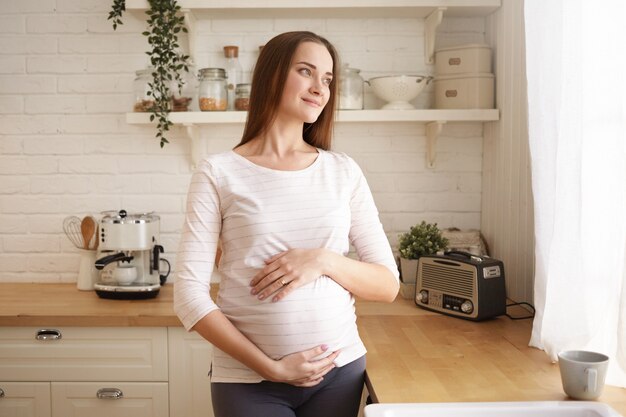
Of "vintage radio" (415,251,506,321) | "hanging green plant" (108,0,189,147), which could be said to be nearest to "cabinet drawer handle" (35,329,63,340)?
"hanging green plant" (108,0,189,147)

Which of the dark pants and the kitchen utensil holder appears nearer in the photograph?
the dark pants

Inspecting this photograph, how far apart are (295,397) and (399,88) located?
4.87ft

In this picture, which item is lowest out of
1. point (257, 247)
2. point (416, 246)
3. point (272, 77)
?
point (416, 246)

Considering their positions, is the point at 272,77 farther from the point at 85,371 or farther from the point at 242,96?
the point at 85,371

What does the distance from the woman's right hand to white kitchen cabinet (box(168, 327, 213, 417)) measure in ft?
3.01

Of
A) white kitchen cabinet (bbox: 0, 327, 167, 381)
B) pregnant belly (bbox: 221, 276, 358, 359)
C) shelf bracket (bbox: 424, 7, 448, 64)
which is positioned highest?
shelf bracket (bbox: 424, 7, 448, 64)

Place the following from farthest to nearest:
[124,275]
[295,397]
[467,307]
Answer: [124,275]
[467,307]
[295,397]

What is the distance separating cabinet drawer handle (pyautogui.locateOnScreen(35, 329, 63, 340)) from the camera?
7.75 feet

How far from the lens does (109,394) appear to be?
7.77 ft

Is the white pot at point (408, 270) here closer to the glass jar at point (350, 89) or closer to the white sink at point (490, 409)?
the glass jar at point (350, 89)

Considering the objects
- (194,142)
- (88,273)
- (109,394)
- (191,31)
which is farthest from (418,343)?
(191,31)

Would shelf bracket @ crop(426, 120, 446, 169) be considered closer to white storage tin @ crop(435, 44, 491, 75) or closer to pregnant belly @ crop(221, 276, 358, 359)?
white storage tin @ crop(435, 44, 491, 75)

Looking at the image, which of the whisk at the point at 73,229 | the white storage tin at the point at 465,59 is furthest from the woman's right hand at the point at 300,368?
the whisk at the point at 73,229

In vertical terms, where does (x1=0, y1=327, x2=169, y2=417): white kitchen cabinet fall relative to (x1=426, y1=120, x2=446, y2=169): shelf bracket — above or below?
below
